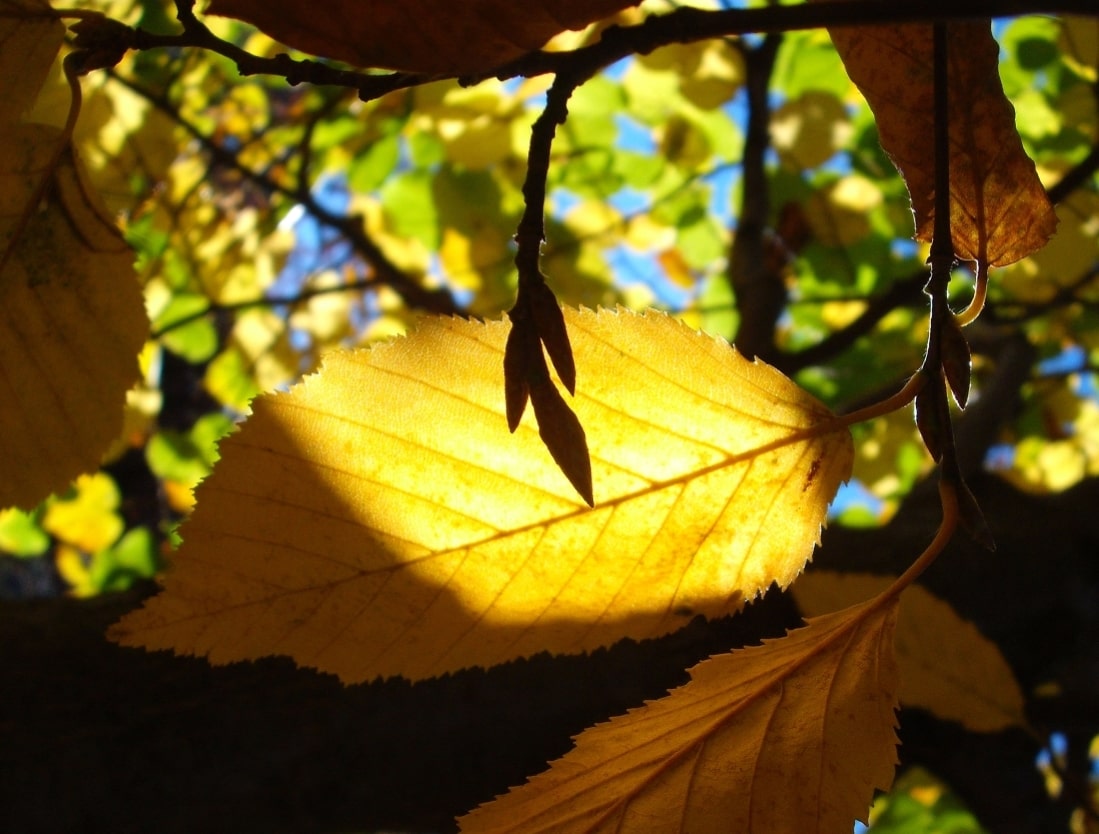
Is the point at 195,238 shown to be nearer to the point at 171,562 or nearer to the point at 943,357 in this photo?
the point at 171,562

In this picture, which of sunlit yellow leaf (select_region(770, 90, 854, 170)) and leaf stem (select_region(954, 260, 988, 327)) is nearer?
leaf stem (select_region(954, 260, 988, 327))

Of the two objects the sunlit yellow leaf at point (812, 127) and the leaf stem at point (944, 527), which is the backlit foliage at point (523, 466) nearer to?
the leaf stem at point (944, 527)

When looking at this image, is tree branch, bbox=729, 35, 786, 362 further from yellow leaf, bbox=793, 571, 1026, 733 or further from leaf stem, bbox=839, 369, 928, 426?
leaf stem, bbox=839, 369, 928, 426

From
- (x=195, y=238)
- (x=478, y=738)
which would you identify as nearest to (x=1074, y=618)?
(x=478, y=738)

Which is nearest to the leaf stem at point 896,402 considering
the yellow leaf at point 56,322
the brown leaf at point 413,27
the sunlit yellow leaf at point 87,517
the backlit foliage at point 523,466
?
the backlit foliage at point 523,466

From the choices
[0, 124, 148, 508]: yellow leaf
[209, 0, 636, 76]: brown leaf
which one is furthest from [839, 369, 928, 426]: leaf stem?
[0, 124, 148, 508]: yellow leaf

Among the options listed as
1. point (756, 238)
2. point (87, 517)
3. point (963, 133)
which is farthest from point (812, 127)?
point (87, 517)
